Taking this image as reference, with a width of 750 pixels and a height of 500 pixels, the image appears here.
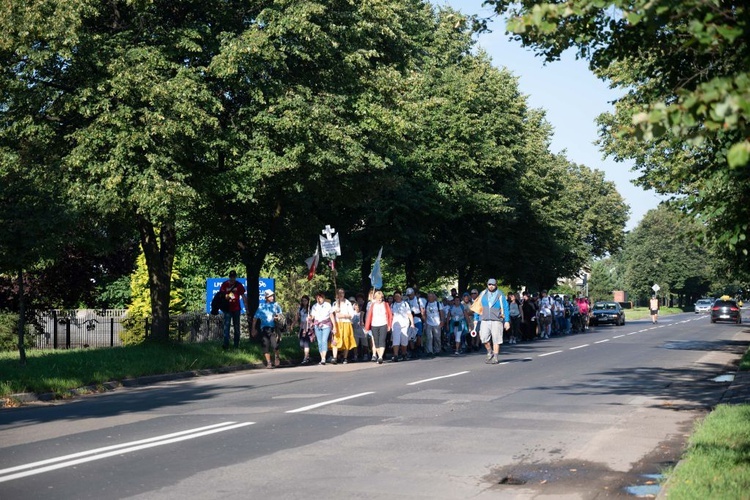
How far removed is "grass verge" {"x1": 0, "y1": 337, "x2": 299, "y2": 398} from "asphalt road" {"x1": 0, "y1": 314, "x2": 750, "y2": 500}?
3.66 ft

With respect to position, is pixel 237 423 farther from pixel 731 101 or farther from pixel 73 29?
pixel 73 29

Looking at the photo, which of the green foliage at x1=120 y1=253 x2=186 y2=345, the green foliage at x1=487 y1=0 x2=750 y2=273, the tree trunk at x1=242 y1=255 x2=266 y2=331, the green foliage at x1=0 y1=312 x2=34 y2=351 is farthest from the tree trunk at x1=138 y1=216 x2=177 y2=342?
the green foliage at x1=120 y1=253 x2=186 y2=345

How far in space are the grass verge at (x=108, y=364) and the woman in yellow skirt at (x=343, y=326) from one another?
198 cm

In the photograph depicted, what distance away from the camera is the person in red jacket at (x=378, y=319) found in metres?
25.4

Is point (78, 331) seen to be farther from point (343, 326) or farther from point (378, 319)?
point (378, 319)

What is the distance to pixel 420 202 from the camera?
3544 cm

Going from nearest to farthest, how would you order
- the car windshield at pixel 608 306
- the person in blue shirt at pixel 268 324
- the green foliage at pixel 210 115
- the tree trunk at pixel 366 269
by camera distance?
the green foliage at pixel 210 115
the person in blue shirt at pixel 268 324
the tree trunk at pixel 366 269
the car windshield at pixel 608 306

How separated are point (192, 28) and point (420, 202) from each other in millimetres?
14161

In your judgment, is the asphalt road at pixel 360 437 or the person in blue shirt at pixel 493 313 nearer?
the asphalt road at pixel 360 437

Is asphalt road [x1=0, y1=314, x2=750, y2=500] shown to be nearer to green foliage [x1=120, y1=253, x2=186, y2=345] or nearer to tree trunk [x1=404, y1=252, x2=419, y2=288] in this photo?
tree trunk [x1=404, y1=252, x2=419, y2=288]

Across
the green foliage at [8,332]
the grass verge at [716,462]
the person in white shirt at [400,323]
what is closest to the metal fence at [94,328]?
the green foliage at [8,332]

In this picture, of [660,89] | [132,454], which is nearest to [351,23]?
[660,89]

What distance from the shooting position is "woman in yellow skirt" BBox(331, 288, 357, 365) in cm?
2562

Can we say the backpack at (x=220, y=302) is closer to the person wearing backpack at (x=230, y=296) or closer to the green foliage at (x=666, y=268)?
the person wearing backpack at (x=230, y=296)
